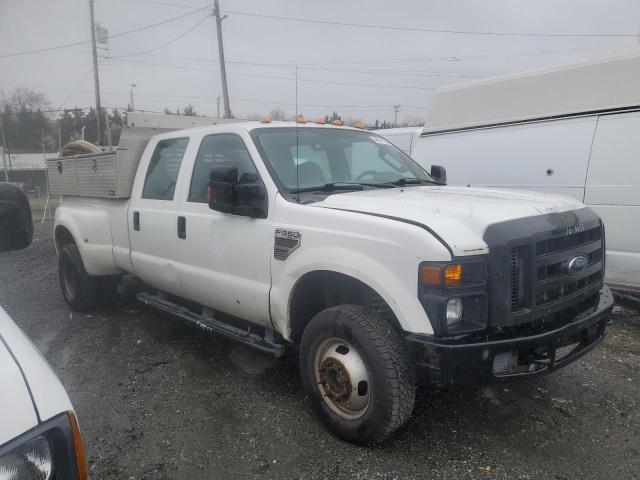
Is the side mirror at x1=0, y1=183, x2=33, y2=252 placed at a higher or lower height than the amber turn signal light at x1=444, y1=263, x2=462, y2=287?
higher

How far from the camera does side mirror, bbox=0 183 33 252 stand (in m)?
2.44

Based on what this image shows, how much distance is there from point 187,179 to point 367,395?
2284 millimetres

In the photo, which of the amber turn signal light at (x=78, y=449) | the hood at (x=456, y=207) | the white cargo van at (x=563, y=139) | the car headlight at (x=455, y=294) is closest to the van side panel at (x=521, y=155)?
the white cargo van at (x=563, y=139)

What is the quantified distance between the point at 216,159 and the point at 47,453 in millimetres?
2836

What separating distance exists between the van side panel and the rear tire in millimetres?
4250

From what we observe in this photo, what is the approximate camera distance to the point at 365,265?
272 cm

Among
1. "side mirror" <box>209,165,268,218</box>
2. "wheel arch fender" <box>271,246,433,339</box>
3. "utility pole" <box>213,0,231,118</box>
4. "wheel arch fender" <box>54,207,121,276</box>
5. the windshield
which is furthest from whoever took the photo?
"utility pole" <box>213,0,231,118</box>

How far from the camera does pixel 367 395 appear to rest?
2.85 meters

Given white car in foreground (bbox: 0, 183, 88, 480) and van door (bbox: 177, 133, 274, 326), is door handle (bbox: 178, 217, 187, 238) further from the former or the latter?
white car in foreground (bbox: 0, 183, 88, 480)

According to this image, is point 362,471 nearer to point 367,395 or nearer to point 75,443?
point 367,395

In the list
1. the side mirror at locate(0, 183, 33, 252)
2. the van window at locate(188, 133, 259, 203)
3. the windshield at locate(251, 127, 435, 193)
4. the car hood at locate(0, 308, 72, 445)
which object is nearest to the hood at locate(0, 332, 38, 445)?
the car hood at locate(0, 308, 72, 445)

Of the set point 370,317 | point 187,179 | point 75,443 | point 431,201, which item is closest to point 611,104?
point 431,201

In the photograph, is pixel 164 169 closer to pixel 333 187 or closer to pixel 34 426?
pixel 333 187

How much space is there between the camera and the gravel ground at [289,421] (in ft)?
9.11
